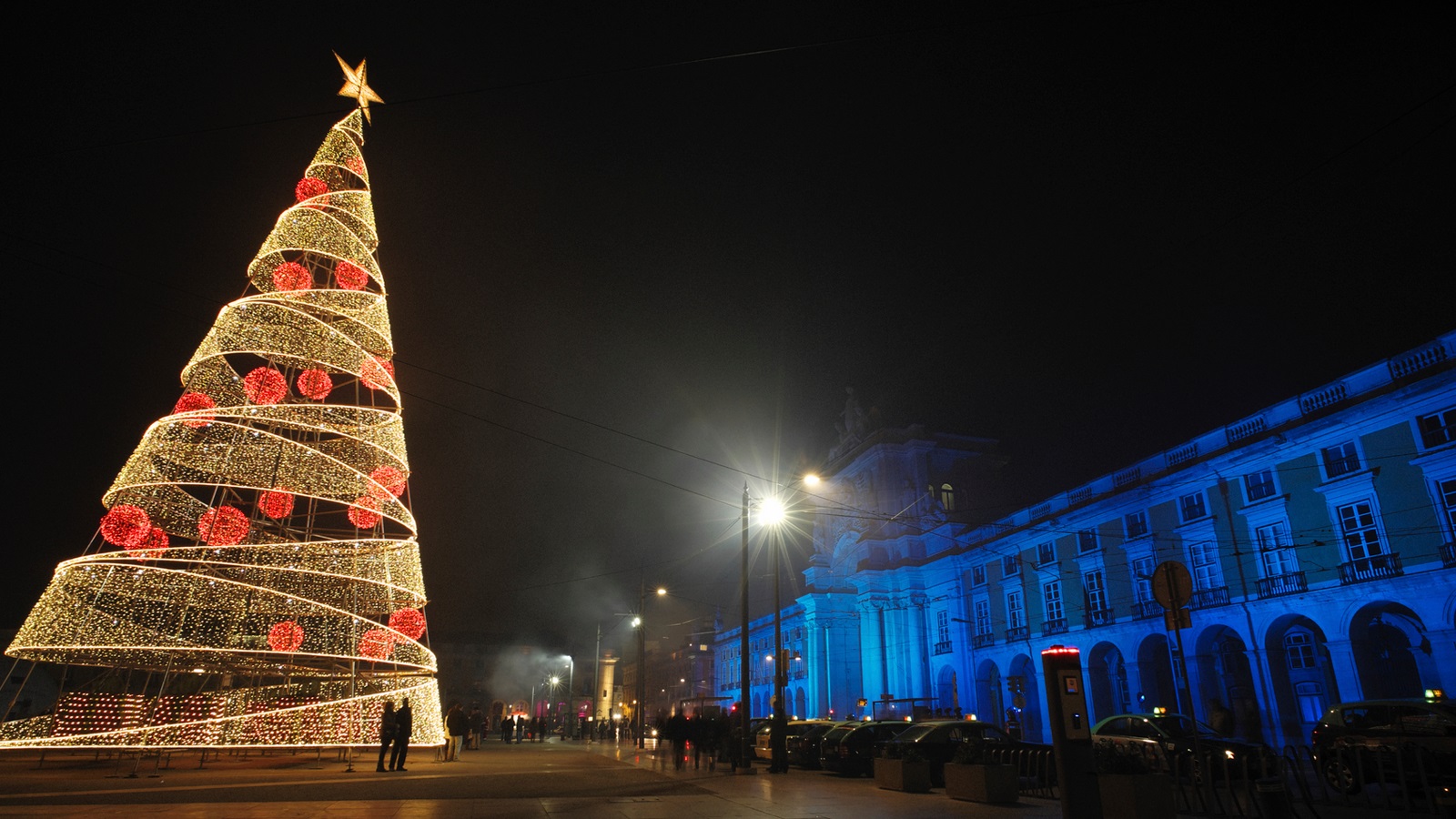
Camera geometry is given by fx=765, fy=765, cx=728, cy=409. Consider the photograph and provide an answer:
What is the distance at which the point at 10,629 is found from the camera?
4000 cm

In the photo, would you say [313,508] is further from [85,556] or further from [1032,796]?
[1032,796]

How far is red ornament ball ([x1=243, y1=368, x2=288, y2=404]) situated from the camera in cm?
1648

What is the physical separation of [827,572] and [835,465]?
29.8 ft

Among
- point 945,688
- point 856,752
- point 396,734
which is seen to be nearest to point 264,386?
point 396,734

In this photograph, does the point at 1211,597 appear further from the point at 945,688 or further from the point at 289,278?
the point at 289,278

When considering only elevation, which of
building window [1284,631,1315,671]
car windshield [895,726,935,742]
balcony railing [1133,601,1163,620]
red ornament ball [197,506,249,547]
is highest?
red ornament ball [197,506,249,547]

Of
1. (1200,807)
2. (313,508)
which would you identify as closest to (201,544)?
(313,508)

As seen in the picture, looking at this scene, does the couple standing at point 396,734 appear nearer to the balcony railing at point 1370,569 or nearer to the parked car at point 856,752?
the parked car at point 856,752

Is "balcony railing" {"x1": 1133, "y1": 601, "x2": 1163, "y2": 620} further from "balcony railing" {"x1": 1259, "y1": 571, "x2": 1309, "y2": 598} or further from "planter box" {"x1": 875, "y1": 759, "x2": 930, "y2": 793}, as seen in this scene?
"planter box" {"x1": 875, "y1": 759, "x2": 930, "y2": 793}

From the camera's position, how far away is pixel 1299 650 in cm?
2714

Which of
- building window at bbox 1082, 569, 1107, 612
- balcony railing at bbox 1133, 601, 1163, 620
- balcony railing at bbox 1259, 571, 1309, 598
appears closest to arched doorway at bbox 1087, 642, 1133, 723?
building window at bbox 1082, 569, 1107, 612

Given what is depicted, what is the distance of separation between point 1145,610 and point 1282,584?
21.7 ft

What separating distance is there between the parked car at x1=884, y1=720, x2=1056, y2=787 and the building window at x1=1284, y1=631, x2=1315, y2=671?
16856 mm

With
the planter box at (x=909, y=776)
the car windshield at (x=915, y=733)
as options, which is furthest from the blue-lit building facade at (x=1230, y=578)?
the car windshield at (x=915, y=733)
